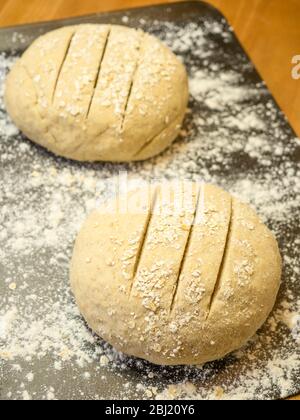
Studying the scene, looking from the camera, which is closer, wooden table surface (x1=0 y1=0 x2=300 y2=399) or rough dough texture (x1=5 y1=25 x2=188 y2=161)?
rough dough texture (x1=5 y1=25 x2=188 y2=161)

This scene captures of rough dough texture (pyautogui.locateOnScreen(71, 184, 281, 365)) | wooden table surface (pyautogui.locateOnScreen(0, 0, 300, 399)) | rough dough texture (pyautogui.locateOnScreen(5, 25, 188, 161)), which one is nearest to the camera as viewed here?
rough dough texture (pyautogui.locateOnScreen(71, 184, 281, 365))

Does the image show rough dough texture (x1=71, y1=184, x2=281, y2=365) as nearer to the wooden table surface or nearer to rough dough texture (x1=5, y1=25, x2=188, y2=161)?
rough dough texture (x1=5, y1=25, x2=188, y2=161)

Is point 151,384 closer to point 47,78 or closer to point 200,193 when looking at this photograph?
point 200,193

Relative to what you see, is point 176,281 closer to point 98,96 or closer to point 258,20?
point 98,96

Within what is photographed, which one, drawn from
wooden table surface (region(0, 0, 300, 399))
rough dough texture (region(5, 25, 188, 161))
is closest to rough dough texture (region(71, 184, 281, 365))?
rough dough texture (region(5, 25, 188, 161))

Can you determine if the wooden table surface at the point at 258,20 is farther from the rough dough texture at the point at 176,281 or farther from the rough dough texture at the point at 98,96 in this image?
the rough dough texture at the point at 176,281

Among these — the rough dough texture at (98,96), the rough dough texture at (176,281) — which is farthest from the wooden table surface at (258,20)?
the rough dough texture at (176,281)
